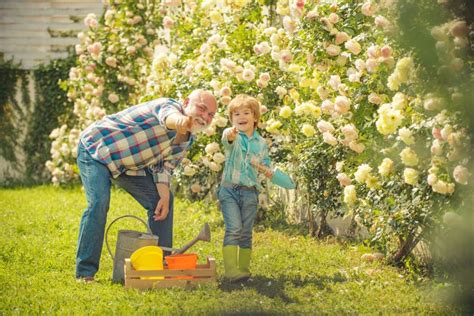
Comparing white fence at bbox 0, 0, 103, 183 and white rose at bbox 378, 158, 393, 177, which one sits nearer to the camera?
white rose at bbox 378, 158, 393, 177

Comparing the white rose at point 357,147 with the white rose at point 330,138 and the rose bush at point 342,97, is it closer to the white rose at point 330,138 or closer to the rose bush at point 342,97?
the rose bush at point 342,97

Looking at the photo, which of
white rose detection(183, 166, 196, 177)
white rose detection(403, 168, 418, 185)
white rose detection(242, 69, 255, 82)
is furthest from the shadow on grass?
white rose detection(183, 166, 196, 177)

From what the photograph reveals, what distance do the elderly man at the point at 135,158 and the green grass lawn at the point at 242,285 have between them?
0.37 meters

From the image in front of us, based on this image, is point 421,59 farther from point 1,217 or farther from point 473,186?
point 1,217

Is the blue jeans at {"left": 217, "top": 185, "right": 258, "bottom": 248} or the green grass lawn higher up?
the blue jeans at {"left": 217, "top": 185, "right": 258, "bottom": 248}

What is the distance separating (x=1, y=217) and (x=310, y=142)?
3732 mm

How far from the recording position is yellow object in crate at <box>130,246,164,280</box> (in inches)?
201

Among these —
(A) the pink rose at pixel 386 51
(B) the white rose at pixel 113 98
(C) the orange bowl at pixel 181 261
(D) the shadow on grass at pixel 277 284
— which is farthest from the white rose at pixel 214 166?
(B) the white rose at pixel 113 98

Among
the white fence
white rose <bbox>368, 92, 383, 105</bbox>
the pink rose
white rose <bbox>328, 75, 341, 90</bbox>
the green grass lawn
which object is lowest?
the green grass lawn

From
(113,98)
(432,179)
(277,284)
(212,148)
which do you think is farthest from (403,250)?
(113,98)

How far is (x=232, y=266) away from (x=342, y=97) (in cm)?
123

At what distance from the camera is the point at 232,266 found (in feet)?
17.5

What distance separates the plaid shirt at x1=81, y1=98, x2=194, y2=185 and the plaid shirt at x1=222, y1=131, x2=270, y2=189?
0.95 feet

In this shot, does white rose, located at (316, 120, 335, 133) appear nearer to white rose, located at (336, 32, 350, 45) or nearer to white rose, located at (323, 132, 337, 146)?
white rose, located at (323, 132, 337, 146)
